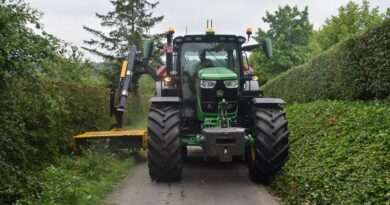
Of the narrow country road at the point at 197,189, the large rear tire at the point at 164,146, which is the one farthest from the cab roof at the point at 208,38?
the narrow country road at the point at 197,189

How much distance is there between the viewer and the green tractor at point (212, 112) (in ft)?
25.1

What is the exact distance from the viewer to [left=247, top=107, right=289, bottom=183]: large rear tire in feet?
25.2

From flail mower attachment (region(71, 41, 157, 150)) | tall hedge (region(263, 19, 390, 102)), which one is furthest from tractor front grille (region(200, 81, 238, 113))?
tall hedge (region(263, 19, 390, 102))

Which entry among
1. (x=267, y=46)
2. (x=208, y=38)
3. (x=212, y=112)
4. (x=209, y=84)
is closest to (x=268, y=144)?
(x=212, y=112)

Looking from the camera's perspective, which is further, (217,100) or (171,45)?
(171,45)

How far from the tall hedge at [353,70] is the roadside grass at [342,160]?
21.3 inches

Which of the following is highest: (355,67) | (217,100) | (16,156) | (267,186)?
(355,67)

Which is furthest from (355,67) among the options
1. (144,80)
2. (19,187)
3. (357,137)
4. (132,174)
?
(144,80)

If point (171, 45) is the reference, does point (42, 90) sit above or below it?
below

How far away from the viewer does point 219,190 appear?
7531 mm

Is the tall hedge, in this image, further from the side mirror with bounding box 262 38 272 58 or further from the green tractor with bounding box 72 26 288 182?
the green tractor with bounding box 72 26 288 182

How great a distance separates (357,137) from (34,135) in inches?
221

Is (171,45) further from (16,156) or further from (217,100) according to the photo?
(16,156)

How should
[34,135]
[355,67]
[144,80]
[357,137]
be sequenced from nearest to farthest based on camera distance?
1. [357,137]
2. [34,135]
3. [355,67]
4. [144,80]
